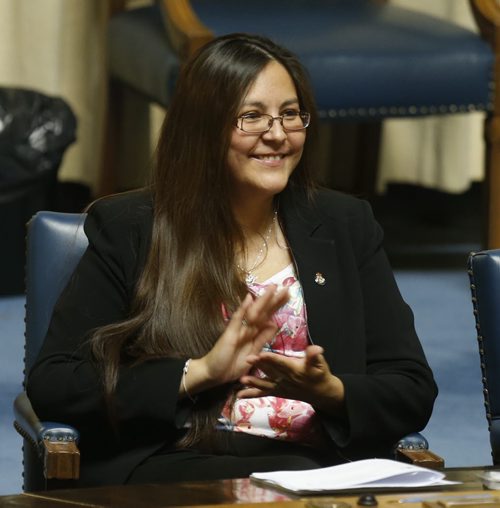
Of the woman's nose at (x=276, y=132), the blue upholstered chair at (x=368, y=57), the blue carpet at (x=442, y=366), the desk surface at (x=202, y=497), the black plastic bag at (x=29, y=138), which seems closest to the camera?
the desk surface at (x=202, y=497)

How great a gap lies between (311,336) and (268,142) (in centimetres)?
32

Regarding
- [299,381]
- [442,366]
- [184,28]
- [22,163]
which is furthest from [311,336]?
[22,163]

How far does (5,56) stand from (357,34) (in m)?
1.43

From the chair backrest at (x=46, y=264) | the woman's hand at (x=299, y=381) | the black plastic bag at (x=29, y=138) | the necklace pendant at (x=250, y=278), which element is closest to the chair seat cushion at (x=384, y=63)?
the black plastic bag at (x=29, y=138)

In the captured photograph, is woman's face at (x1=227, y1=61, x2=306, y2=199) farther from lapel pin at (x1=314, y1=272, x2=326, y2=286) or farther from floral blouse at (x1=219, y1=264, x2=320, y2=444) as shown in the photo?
floral blouse at (x1=219, y1=264, x2=320, y2=444)

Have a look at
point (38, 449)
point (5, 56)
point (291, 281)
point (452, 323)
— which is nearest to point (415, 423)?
point (291, 281)

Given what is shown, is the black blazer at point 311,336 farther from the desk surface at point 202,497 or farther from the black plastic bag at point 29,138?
the black plastic bag at point 29,138

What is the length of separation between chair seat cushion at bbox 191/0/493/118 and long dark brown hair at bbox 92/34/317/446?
81.0 inches

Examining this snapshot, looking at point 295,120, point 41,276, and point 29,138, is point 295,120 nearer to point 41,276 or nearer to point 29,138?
point 41,276

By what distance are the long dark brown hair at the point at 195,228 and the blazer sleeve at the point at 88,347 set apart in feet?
0.08

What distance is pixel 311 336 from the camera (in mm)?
2281

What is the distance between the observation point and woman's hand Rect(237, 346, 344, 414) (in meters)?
2.03

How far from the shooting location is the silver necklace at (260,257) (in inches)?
91.9

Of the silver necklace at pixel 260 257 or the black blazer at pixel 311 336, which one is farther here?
the silver necklace at pixel 260 257
